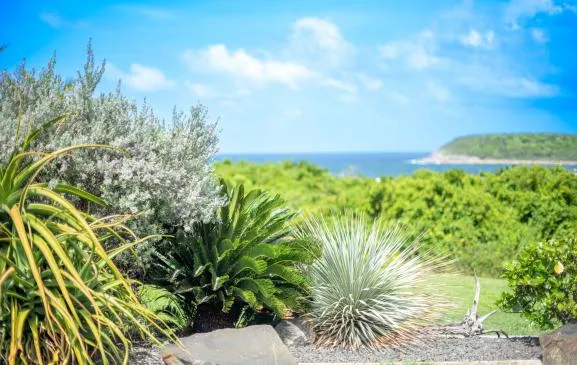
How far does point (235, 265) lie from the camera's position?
658cm

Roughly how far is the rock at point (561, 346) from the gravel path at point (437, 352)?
21 centimetres

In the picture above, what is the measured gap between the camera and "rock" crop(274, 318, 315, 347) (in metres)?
6.77

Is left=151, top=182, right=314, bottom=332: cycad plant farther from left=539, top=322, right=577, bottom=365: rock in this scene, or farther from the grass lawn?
left=539, top=322, right=577, bottom=365: rock

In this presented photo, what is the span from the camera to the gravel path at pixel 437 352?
6.23 meters

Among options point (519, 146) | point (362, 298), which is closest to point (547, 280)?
point (362, 298)

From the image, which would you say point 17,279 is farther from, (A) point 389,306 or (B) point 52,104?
(A) point 389,306

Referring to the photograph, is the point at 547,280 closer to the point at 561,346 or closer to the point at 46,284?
the point at 561,346

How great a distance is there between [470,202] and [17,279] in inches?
408

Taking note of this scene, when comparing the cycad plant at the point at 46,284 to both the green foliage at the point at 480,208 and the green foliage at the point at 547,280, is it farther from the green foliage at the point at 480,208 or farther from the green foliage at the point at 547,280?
the green foliage at the point at 480,208

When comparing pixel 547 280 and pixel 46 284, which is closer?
pixel 46 284

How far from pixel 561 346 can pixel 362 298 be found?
190cm

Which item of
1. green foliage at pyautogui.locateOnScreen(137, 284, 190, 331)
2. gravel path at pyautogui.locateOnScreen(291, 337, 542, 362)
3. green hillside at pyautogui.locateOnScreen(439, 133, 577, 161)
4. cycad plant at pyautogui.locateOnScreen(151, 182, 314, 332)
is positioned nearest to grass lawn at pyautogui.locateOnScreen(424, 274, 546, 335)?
gravel path at pyautogui.locateOnScreen(291, 337, 542, 362)

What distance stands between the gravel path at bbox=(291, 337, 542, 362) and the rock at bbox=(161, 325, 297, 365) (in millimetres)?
394

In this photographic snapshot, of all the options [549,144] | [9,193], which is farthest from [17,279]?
[549,144]
